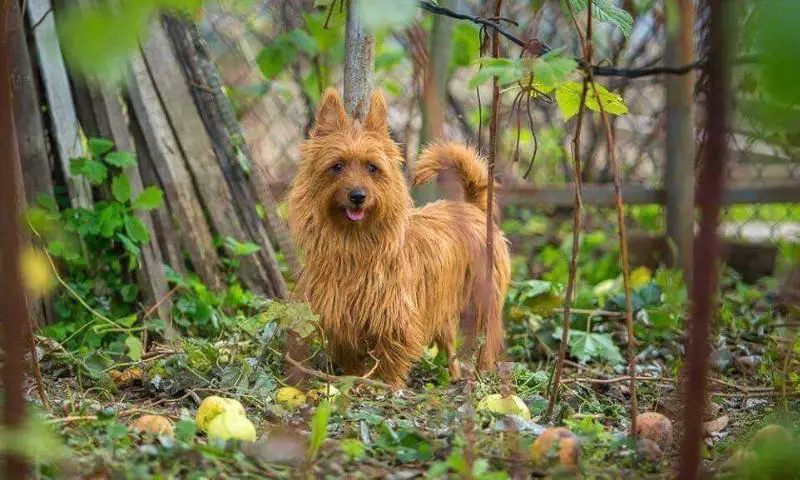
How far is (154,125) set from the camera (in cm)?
450

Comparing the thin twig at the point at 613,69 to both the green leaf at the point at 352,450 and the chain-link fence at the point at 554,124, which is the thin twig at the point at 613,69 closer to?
the green leaf at the point at 352,450

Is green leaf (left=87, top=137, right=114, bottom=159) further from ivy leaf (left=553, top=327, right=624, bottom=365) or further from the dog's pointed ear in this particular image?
ivy leaf (left=553, top=327, right=624, bottom=365)

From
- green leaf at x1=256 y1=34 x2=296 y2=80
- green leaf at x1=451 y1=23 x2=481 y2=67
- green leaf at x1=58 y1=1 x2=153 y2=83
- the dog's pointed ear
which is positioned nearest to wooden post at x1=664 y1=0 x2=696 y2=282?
green leaf at x1=451 y1=23 x2=481 y2=67

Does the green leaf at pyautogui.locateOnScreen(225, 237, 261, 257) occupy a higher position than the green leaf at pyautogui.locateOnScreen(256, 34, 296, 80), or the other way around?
the green leaf at pyautogui.locateOnScreen(256, 34, 296, 80)

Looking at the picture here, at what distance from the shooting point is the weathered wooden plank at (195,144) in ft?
15.0

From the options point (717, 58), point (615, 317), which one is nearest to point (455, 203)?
Answer: point (615, 317)

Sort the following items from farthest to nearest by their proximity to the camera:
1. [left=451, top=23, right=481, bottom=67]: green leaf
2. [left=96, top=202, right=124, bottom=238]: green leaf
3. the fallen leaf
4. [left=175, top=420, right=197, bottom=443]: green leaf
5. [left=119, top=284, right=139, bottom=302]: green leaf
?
1. [left=451, top=23, right=481, bottom=67]: green leaf
2. [left=119, top=284, right=139, bottom=302]: green leaf
3. [left=96, top=202, right=124, bottom=238]: green leaf
4. the fallen leaf
5. [left=175, top=420, right=197, bottom=443]: green leaf

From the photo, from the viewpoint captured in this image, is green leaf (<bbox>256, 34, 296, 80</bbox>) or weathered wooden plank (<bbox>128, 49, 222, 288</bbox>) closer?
weathered wooden plank (<bbox>128, 49, 222, 288</bbox>)

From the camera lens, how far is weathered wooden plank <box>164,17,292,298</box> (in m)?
4.70

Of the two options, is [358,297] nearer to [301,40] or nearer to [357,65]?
[357,65]

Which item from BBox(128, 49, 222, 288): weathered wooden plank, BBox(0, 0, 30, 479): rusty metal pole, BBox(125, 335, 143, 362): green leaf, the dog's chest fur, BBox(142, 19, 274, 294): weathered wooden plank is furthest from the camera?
BBox(142, 19, 274, 294): weathered wooden plank

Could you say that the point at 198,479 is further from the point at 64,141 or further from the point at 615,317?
the point at 615,317

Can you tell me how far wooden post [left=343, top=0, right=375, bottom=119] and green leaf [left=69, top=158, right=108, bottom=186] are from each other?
1158mm

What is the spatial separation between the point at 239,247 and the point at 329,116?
0.99 metres
